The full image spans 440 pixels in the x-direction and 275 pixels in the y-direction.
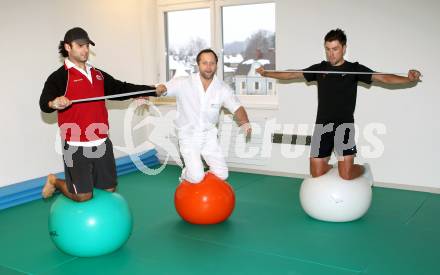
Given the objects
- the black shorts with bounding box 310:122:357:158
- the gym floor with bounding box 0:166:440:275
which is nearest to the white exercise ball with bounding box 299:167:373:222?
the gym floor with bounding box 0:166:440:275

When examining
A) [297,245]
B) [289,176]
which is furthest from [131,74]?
[297,245]

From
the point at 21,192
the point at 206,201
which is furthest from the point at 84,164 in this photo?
the point at 21,192

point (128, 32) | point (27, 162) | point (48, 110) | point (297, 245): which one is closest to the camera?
point (48, 110)

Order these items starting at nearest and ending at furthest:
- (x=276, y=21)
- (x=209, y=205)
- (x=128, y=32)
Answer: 1. (x=209, y=205)
2. (x=276, y=21)
3. (x=128, y=32)

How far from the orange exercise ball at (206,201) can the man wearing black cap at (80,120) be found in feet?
2.65

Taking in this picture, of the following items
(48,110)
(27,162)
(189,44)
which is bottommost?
(27,162)

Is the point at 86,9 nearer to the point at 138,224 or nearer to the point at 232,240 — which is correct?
the point at 138,224

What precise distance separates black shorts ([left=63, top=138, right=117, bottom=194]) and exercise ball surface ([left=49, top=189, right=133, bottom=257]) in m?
0.13

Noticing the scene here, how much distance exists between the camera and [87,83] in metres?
3.54

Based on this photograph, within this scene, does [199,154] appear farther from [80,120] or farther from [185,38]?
[185,38]

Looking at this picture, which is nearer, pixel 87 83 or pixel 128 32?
pixel 87 83

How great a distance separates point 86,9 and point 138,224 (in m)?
3.31

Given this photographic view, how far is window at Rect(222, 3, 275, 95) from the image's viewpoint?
6359mm

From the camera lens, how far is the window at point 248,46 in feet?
20.9
